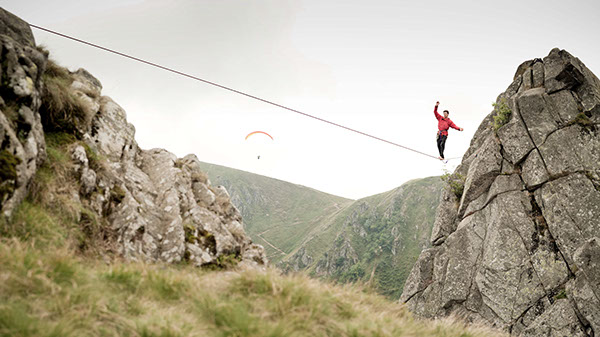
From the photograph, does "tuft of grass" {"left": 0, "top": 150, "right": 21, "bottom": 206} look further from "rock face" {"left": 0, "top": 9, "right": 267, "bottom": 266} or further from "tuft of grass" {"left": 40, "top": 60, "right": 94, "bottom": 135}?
"tuft of grass" {"left": 40, "top": 60, "right": 94, "bottom": 135}

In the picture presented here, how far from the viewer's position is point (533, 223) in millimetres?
20297

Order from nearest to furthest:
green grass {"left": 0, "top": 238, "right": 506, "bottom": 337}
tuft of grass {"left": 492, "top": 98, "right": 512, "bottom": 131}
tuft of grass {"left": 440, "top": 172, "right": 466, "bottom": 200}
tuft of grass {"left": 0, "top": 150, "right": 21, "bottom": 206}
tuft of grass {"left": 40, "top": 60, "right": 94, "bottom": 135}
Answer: green grass {"left": 0, "top": 238, "right": 506, "bottom": 337}
tuft of grass {"left": 0, "top": 150, "right": 21, "bottom": 206}
tuft of grass {"left": 40, "top": 60, "right": 94, "bottom": 135}
tuft of grass {"left": 492, "top": 98, "right": 512, "bottom": 131}
tuft of grass {"left": 440, "top": 172, "right": 466, "bottom": 200}

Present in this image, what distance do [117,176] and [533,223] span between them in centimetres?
2573

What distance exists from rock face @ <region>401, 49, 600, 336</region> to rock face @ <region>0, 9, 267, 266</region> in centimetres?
1800

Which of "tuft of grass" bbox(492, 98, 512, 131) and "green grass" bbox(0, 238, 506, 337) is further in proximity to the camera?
"tuft of grass" bbox(492, 98, 512, 131)

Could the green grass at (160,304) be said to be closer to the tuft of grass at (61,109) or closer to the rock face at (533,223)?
the tuft of grass at (61,109)

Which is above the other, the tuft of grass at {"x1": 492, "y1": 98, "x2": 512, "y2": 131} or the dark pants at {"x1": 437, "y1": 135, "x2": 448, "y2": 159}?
the tuft of grass at {"x1": 492, "y1": 98, "x2": 512, "y2": 131}

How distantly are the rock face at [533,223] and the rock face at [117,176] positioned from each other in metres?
18.0

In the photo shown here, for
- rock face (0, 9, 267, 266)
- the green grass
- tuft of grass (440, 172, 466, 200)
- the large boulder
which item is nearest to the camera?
the green grass

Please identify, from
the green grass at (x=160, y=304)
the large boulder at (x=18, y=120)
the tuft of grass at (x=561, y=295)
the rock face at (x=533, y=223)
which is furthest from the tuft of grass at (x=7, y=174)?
the tuft of grass at (x=561, y=295)

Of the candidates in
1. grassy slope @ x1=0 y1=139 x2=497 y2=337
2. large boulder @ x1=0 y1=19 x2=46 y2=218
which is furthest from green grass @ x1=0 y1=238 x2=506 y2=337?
large boulder @ x1=0 y1=19 x2=46 y2=218

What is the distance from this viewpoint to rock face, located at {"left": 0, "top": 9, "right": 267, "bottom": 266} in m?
6.41

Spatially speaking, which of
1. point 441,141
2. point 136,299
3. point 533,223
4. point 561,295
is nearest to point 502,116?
point 441,141

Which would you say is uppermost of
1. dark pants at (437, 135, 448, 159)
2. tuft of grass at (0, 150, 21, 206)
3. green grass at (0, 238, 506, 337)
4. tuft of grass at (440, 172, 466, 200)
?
dark pants at (437, 135, 448, 159)
